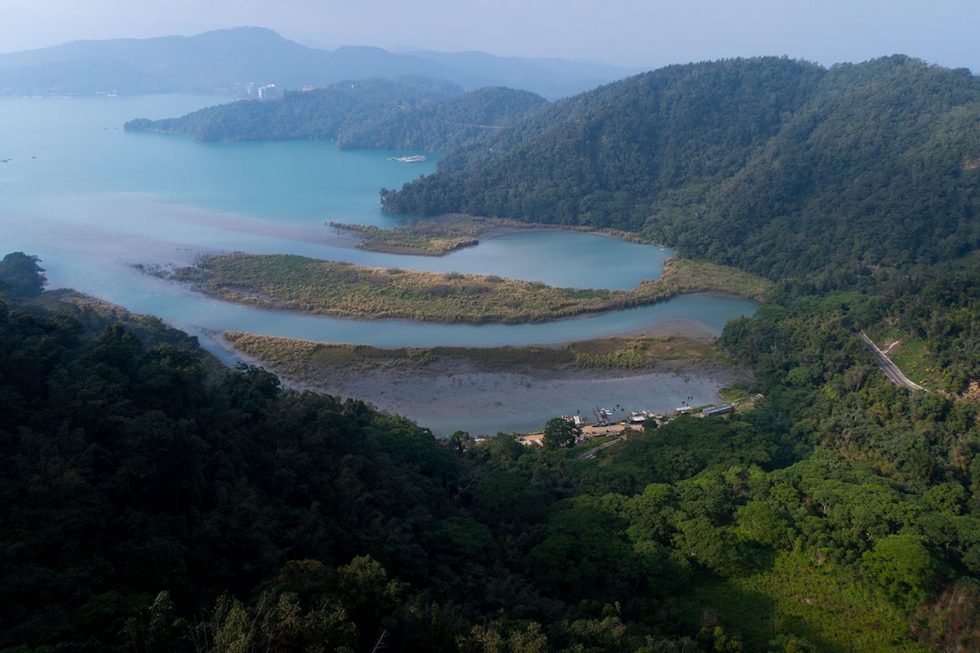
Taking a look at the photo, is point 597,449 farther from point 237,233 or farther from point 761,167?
point 761,167

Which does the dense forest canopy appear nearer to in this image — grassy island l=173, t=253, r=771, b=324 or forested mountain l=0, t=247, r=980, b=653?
forested mountain l=0, t=247, r=980, b=653

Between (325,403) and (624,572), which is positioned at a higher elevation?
(325,403)

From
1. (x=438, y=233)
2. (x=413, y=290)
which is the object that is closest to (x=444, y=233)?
(x=438, y=233)

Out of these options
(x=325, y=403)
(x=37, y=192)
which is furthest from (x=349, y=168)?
(x=325, y=403)

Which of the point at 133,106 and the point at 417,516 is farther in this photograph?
the point at 133,106

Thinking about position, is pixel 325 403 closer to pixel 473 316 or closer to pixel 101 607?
pixel 101 607

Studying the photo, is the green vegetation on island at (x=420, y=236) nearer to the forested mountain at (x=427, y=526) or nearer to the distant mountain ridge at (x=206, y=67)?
the forested mountain at (x=427, y=526)
